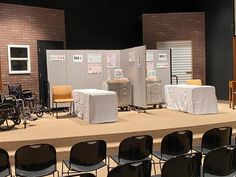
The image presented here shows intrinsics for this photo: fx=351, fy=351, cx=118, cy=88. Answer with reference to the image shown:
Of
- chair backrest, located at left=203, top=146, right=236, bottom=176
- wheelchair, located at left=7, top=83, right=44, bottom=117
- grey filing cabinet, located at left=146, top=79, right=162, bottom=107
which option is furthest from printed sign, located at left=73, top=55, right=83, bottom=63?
chair backrest, located at left=203, top=146, right=236, bottom=176

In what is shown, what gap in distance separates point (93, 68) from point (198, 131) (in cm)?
468

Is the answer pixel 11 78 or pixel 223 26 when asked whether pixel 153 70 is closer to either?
pixel 223 26

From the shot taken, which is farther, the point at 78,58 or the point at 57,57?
the point at 78,58

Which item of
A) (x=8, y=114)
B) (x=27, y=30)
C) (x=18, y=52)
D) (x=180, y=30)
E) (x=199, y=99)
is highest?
(x=180, y=30)

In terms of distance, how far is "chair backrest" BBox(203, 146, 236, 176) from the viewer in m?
3.84

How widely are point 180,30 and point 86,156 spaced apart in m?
8.71

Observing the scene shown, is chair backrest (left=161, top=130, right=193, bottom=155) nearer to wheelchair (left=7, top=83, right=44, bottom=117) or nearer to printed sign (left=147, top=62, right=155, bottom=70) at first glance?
wheelchair (left=7, top=83, right=44, bottom=117)

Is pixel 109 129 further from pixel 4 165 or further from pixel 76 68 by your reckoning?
pixel 76 68

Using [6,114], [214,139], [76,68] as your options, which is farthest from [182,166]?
[76,68]

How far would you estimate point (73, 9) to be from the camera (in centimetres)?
1190

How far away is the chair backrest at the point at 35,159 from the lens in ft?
13.6

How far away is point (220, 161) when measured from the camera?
3.92 metres

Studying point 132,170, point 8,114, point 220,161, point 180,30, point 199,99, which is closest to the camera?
point 132,170

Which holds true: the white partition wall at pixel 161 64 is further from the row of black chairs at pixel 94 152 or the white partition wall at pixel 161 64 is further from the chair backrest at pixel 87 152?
the chair backrest at pixel 87 152
